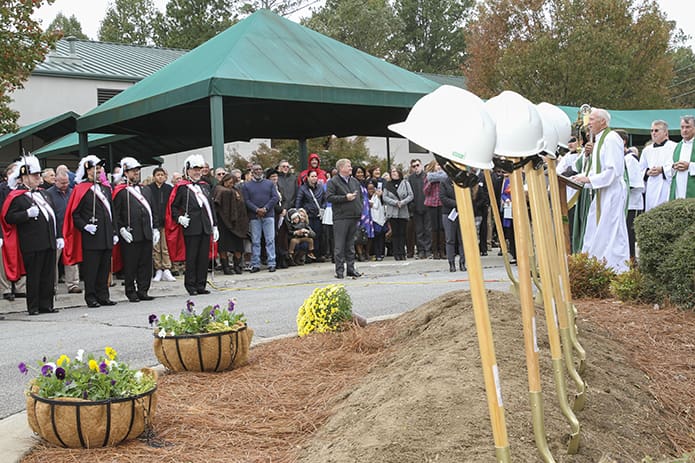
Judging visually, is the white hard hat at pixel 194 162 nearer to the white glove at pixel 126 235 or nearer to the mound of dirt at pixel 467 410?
the white glove at pixel 126 235

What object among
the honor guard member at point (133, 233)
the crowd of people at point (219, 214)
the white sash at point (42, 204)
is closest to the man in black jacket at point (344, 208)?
the crowd of people at point (219, 214)

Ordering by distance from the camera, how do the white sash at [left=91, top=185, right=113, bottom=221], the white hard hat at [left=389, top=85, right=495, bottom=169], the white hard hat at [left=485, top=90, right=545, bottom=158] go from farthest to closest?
the white sash at [left=91, top=185, right=113, bottom=221]
the white hard hat at [left=485, top=90, right=545, bottom=158]
the white hard hat at [left=389, top=85, right=495, bottom=169]

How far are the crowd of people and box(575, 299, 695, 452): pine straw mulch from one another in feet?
6.96

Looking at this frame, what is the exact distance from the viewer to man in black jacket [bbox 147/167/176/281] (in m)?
14.9

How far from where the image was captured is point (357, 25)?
176ft

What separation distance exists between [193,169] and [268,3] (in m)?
43.1

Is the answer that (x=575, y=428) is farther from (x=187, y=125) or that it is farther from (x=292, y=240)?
(x=187, y=125)

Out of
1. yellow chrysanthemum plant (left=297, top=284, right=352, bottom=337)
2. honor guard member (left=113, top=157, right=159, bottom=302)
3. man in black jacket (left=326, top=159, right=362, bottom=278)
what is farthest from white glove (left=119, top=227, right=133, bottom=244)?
yellow chrysanthemum plant (left=297, top=284, right=352, bottom=337)

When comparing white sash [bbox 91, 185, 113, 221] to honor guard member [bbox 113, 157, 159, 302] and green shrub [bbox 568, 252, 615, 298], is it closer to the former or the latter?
honor guard member [bbox 113, 157, 159, 302]

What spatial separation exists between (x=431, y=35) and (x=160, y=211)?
54143 mm

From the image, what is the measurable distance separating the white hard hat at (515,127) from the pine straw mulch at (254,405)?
1.89 meters

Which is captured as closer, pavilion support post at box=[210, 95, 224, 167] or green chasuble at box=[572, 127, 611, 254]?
green chasuble at box=[572, 127, 611, 254]

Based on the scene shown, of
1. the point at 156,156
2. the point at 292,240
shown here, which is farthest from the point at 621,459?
the point at 156,156

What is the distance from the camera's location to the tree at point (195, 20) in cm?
5809
